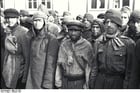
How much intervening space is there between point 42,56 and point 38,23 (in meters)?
0.52

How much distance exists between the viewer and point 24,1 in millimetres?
8656

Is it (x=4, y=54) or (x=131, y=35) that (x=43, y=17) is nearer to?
(x=4, y=54)

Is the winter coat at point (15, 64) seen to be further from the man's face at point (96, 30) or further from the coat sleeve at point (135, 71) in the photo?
the coat sleeve at point (135, 71)

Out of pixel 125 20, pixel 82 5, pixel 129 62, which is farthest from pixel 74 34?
pixel 82 5

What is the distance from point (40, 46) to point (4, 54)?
79 cm

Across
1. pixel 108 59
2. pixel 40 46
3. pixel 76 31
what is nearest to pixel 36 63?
pixel 40 46

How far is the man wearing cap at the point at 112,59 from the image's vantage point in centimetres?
389

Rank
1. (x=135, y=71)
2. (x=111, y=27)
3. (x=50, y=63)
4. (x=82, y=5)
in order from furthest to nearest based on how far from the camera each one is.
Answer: (x=82, y=5) → (x=50, y=63) → (x=111, y=27) → (x=135, y=71)

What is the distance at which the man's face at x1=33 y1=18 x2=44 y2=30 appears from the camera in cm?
416

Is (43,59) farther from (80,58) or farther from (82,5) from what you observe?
(82,5)

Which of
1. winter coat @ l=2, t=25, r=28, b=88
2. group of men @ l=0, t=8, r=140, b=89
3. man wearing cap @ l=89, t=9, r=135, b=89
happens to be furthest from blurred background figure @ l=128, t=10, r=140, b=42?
winter coat @ l=2, t=25, r=28, b=88

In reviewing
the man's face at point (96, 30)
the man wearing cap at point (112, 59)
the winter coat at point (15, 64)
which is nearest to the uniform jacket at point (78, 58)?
the man wearing cap at point (112, 59)

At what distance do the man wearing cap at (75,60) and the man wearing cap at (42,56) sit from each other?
0.41 ft

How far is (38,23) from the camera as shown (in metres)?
4.18
